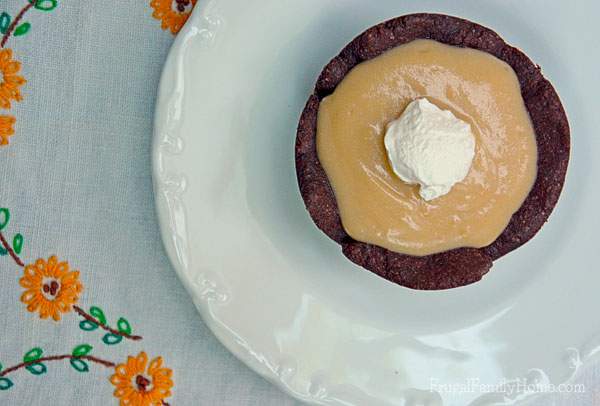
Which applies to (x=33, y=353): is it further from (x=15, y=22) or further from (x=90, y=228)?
(x=15, y=22)

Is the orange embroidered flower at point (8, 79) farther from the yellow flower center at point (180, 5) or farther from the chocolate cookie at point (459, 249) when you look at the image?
the chocolate cookie at point (459, 249)

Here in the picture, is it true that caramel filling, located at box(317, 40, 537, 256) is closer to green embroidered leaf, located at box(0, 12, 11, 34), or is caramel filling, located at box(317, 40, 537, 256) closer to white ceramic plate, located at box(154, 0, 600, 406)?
white ceramic plate, located at box(154, 0, 600, 406)

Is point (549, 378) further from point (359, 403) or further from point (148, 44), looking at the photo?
point (148, 44)

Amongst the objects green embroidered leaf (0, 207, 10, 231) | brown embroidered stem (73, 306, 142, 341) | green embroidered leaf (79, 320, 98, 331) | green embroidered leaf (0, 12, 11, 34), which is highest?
green embroidered leaf (0, 12, 11, 34)

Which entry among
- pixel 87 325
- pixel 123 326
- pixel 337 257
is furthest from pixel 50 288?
pixel 337 257

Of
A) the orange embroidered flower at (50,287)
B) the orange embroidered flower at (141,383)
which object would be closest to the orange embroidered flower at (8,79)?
the orange embroidered flower at (50,287)

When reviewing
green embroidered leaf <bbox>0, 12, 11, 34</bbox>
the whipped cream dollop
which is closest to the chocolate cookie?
the whipped cream dollop
